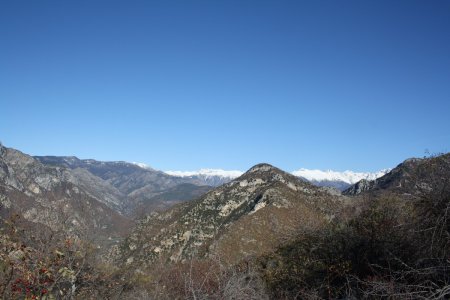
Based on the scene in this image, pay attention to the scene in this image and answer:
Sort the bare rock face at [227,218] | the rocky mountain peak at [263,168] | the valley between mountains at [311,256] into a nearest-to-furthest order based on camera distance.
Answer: the valley between mountains at [311,256], the bare rock face at [227,218], the rocky mountain peak at [263,168]

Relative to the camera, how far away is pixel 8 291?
813cm

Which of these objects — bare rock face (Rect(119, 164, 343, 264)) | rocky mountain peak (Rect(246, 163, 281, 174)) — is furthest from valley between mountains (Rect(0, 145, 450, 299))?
rocky mountain peak (Rect(246, 163, 281, 174))

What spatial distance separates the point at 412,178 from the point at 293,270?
23.8 ft

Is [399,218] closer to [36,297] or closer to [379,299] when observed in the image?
[379,299]

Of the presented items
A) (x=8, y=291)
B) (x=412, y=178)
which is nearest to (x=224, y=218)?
(x=412, y=178)

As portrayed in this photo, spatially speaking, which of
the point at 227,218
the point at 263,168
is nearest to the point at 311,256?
the point at 227,218

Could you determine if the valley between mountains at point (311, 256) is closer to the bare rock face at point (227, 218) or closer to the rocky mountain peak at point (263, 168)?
the bare rock face at point (227, 218)

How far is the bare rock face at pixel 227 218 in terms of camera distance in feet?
205

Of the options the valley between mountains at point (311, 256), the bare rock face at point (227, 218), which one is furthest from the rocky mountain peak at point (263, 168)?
the valley between mountains at point (311, 256)

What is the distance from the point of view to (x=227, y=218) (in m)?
83.2

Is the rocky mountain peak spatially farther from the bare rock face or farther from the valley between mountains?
the valley between mountains

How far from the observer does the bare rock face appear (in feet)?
205

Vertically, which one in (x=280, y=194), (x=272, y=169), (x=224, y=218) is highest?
(x=272, y=169)

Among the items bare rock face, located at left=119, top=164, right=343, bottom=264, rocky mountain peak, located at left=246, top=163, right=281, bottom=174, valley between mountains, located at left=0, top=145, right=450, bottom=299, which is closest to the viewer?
valley between mountains, located at left=0, top=145, right=450, bottom=299
